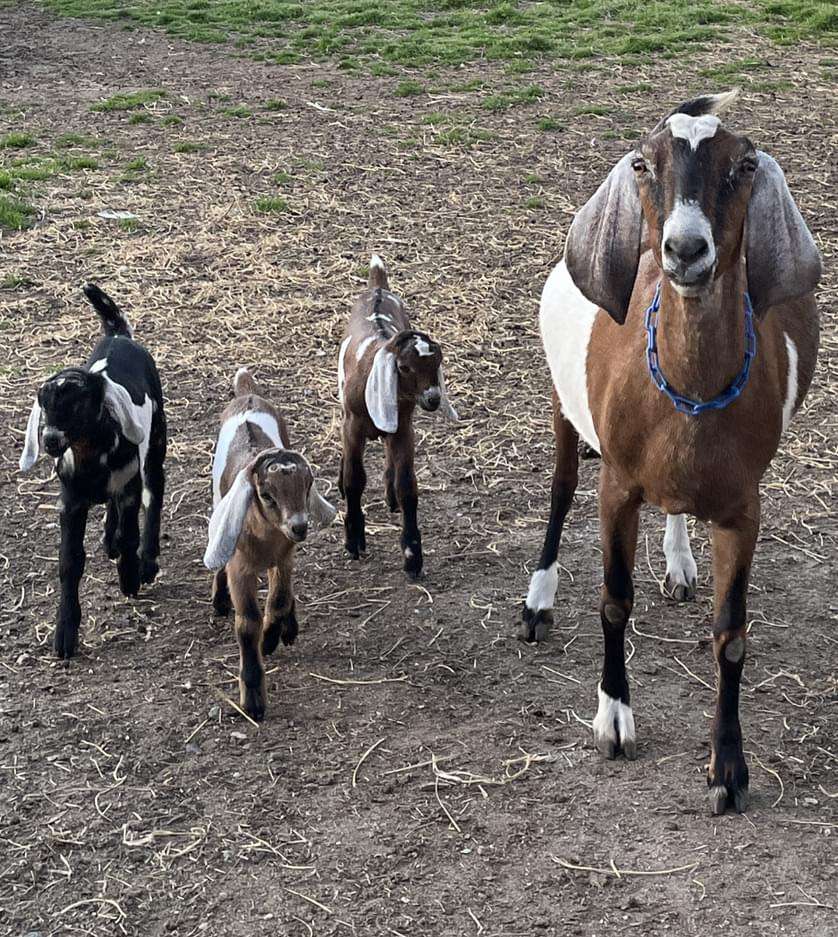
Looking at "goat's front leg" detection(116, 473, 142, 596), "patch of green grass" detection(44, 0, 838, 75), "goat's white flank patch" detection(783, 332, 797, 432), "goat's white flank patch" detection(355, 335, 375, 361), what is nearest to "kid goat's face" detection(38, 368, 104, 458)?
"goat's front leg" detection(116, 473, 142, 596)

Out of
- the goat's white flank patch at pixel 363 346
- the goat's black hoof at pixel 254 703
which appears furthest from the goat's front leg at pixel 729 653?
the goat's white flank patch at pixel 363 346

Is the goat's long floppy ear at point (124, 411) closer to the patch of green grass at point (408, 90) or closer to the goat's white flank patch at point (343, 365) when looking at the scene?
the goat's white flank patch at point (343, 365)

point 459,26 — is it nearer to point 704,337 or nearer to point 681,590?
point 681,590

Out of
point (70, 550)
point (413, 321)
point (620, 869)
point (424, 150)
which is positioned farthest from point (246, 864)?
point (424, 150)

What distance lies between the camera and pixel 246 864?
14.2 feet

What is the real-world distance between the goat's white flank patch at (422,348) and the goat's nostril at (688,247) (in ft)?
7.68

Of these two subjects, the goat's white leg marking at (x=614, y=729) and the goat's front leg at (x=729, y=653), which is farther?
the goat's white leg marking at (x=614, y=729)

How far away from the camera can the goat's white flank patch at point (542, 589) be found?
5629mm

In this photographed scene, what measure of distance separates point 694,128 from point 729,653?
1.78 m

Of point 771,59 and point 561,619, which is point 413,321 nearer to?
point 561,619

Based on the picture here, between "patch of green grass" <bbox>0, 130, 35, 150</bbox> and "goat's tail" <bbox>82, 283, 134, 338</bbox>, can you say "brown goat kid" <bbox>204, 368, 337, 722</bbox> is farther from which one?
"patch of green grass" <bbox>0, 130, 35, 150</bbox>

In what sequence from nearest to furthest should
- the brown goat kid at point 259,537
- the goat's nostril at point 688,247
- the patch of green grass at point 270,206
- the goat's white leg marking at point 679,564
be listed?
1. the goat's nostril at point 688,247
2. the brown goat kid at point 259,537
3. the goat's white leg marking at point 679,564
4. the patch of green grass at point 270,206

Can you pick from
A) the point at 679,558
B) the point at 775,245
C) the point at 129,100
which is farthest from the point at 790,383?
the point at 129,100

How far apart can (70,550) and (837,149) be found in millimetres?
8379
